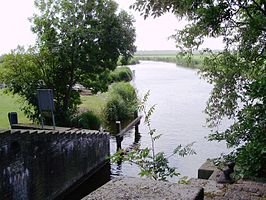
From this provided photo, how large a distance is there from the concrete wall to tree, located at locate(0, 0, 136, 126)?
12.9 feet

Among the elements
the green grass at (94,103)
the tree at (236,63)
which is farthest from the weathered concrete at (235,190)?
the green grass at (94,103)

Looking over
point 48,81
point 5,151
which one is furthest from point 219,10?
point 48,81

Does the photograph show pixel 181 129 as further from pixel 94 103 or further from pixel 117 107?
pixel 94 103

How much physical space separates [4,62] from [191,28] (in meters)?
9.51

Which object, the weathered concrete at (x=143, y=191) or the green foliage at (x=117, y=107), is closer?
the weathered concrete at (x=143, y=191)

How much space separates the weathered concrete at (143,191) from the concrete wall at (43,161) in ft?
19.6

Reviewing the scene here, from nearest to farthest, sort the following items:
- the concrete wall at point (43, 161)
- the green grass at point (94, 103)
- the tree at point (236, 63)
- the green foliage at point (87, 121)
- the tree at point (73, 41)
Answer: the tree at point (236, 63), the concrete wall at point (43, 161), the tree at point (73, 41), the green foliage at point (87, 121), the green grass at point (94, 103)

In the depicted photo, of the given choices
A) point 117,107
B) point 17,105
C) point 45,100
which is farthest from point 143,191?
point 117,107

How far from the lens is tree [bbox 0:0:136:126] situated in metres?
15.3

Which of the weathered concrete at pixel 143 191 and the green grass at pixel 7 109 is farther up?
the weathered concrete at pixel 143 191

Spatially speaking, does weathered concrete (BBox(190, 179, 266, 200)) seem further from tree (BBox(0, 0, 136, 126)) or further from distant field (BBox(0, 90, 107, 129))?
distant field (BBox(0, 90, 107, 129))

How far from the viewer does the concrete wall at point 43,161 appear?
804 centimetres

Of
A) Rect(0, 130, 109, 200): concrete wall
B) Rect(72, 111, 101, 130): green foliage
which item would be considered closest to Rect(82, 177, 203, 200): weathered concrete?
Rect(0, 130, 109, 200): concrete wall

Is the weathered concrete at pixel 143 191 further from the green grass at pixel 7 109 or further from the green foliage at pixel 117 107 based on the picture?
the green foliage at pixel 117 107
